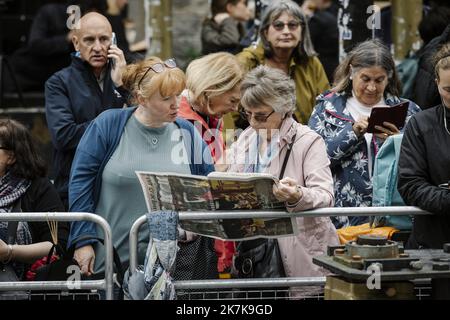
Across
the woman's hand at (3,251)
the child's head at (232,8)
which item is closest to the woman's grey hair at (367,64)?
the woman's hand at (3,251)

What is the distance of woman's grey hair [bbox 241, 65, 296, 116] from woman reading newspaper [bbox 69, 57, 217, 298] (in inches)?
16.1

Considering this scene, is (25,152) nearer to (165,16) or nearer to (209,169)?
(209,169)

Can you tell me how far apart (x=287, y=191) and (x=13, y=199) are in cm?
186

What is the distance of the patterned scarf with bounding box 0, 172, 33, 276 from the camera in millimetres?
7230

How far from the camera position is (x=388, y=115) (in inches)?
298

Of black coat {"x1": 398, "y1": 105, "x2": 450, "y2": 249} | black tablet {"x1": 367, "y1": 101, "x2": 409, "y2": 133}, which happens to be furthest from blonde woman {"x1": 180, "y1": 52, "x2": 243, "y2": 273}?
black coat {"x1": 398, "y1": 105, "x2": 450, "y2": 249}

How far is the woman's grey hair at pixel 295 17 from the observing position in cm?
874

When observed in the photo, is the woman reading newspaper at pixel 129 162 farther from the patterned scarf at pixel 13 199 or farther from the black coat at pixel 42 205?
the patterned scarf at pixel 13 199

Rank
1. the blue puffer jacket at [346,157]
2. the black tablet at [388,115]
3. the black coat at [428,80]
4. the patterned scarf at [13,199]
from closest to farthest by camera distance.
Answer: the patterned scarf at [13,199]
the black tablet at [388,115]
the blue puffer jacket at [346,157]
the black coat at [428,80]

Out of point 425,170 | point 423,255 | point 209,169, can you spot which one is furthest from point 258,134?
point 423,255

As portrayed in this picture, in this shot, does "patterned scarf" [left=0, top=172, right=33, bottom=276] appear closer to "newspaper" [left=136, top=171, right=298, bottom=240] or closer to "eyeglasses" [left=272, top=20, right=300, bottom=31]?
"newspaper" [left=136, top=171, right=298, bottom=240]

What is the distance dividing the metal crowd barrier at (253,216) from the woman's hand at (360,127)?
107 centimetres

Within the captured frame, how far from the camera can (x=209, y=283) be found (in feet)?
21.4

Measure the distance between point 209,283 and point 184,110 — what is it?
152 cm
